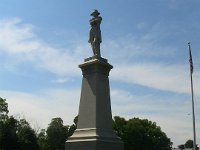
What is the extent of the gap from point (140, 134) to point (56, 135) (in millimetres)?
15846

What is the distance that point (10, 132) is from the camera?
1848 inches

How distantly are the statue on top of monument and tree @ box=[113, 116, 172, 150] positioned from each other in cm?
3773

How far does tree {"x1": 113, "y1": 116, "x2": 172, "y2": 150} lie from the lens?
190 ft

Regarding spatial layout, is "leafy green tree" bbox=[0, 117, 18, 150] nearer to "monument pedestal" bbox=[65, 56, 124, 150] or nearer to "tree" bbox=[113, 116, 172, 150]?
"tree" bbox=[113, 116, 172, 150]

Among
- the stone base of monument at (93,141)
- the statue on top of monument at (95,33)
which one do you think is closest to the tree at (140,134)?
the statue on top of monument at (95,33)

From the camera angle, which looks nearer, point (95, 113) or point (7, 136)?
point (95, 113)

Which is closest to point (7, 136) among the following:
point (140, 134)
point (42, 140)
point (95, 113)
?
point (140, 134)

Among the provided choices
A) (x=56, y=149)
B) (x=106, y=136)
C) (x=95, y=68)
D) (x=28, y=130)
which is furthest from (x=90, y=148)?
(x=56, y=149)

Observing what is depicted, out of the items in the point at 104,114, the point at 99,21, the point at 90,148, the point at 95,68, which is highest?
the point at 99,21

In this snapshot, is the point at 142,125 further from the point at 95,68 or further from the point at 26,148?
the point at 95,68

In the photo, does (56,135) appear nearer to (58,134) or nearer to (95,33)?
(58,134)

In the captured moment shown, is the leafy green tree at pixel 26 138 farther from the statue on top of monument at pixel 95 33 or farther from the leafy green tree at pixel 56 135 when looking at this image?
the statue on top of monument at pixel 95 33

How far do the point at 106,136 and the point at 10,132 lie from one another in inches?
1187

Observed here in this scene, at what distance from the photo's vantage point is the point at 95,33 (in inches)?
838
